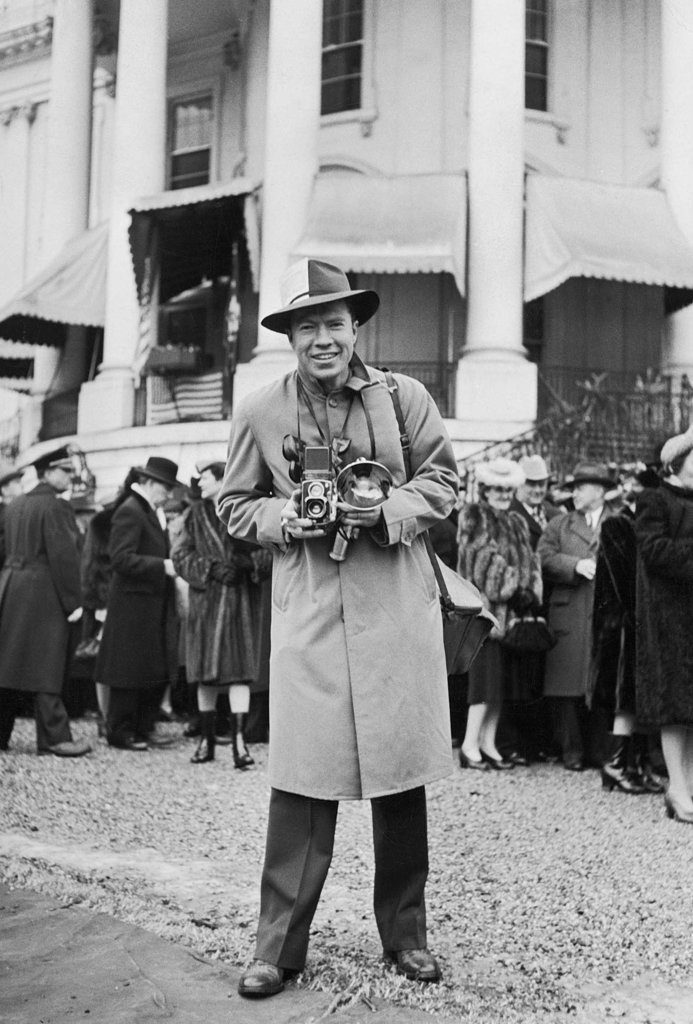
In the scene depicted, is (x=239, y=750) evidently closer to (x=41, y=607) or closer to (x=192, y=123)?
(x=41, y=607)

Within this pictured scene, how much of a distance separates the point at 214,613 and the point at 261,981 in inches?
208

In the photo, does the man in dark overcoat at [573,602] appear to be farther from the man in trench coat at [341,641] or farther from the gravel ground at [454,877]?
the man in trench coat at [341,641]

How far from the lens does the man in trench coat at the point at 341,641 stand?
401 cm

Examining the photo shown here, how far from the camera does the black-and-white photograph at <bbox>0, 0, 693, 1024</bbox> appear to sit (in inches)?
160

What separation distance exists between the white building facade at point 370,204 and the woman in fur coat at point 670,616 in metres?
10.9

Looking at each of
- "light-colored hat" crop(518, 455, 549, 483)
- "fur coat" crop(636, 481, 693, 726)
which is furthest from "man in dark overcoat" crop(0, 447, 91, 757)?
"fur coat" crop(636, 481, 693, 726)

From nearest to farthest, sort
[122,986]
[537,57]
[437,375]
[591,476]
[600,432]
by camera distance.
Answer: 1. [122,986]
2. [591,476]
3. [600,432]
4. [437,375]
5. [537,57]

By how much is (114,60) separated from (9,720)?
1956 cm

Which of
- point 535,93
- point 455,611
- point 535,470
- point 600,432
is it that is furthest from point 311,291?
point 535,93

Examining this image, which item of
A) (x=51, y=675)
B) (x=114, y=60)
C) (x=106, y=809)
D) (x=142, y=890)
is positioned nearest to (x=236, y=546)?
(x=51, y=675)

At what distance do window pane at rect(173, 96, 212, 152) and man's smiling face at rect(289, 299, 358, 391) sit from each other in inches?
862

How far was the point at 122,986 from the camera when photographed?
4004 mm

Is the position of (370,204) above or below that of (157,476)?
above

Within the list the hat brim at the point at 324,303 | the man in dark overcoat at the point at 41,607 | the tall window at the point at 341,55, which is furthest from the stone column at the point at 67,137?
the hat brim at the point at 324,303
